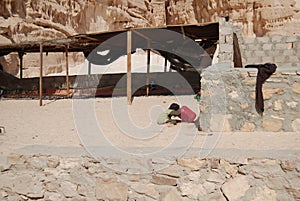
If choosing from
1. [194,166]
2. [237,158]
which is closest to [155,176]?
[194,166]

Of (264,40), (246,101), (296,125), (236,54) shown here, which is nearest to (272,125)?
(296,125)

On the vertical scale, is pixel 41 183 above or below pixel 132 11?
below

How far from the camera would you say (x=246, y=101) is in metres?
5.02

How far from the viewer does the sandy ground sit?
409cm

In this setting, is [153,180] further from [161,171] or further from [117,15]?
[117,15]

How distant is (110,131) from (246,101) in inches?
96.4

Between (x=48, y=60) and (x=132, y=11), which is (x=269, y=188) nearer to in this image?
(x=48, y=60)

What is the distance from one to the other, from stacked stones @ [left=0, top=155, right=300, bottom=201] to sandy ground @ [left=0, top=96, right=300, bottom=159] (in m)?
0.31

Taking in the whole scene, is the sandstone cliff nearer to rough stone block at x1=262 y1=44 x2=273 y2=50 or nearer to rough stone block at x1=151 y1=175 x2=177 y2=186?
rough stone block at x1=262 y1=44 x2=273 y2=50

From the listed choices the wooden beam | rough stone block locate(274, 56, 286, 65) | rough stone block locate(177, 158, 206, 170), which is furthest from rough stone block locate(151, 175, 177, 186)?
rough stone block locate(274, 56, 286, 65)

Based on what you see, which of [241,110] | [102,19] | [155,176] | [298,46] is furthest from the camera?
[102,19]

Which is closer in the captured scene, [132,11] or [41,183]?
[41,183]

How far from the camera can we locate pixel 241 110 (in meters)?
5.03

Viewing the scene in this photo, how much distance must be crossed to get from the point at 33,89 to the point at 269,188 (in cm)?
1181
